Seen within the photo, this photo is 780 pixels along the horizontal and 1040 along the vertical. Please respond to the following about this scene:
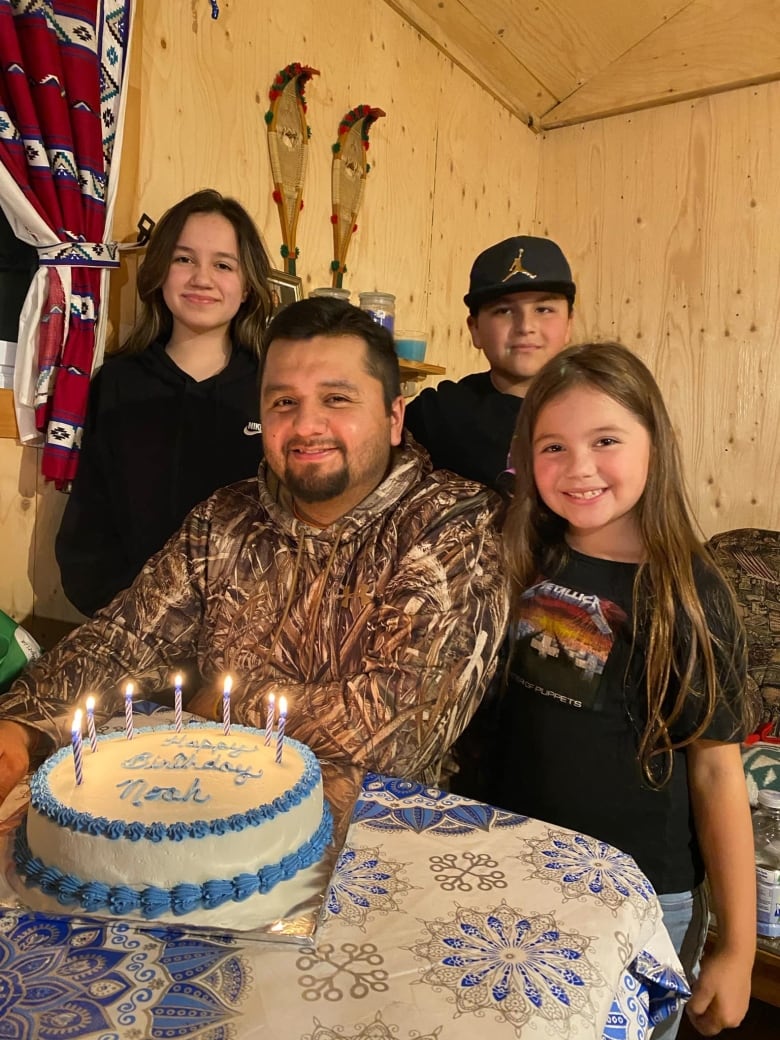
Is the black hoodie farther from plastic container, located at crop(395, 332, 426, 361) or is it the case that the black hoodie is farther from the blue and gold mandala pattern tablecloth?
the blue and gold mandala pattern tablecloth

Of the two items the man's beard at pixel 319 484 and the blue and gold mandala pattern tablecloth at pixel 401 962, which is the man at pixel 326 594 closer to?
the man's beard at pixel 319 484

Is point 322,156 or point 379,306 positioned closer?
point 379,306

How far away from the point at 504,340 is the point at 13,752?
1574 millimetres

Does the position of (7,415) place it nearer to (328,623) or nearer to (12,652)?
(12,652)

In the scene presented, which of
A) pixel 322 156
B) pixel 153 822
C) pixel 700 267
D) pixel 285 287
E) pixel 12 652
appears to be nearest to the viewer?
pixel 153 822

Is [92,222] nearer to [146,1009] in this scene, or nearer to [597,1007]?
[146,1009]

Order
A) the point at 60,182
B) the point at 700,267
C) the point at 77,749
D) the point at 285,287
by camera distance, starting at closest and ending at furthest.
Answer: the point at 77,749, the point at 60,182, the point at 285,287, the point at 700,267

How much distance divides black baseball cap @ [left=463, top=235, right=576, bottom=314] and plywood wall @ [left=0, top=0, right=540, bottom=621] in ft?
3.39

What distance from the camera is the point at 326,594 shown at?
1454 millimetres

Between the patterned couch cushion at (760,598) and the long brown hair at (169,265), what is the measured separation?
1.83m

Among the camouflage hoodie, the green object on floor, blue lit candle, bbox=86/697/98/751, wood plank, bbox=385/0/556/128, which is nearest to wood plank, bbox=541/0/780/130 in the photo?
wood plank, bbox=385/0/556/128

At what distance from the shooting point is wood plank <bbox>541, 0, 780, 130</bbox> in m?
3.63

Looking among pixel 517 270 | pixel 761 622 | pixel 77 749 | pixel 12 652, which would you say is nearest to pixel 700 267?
pixel 761 622

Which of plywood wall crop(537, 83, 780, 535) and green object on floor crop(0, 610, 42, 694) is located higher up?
plywood wall crop(537, 83, 780, 535)
